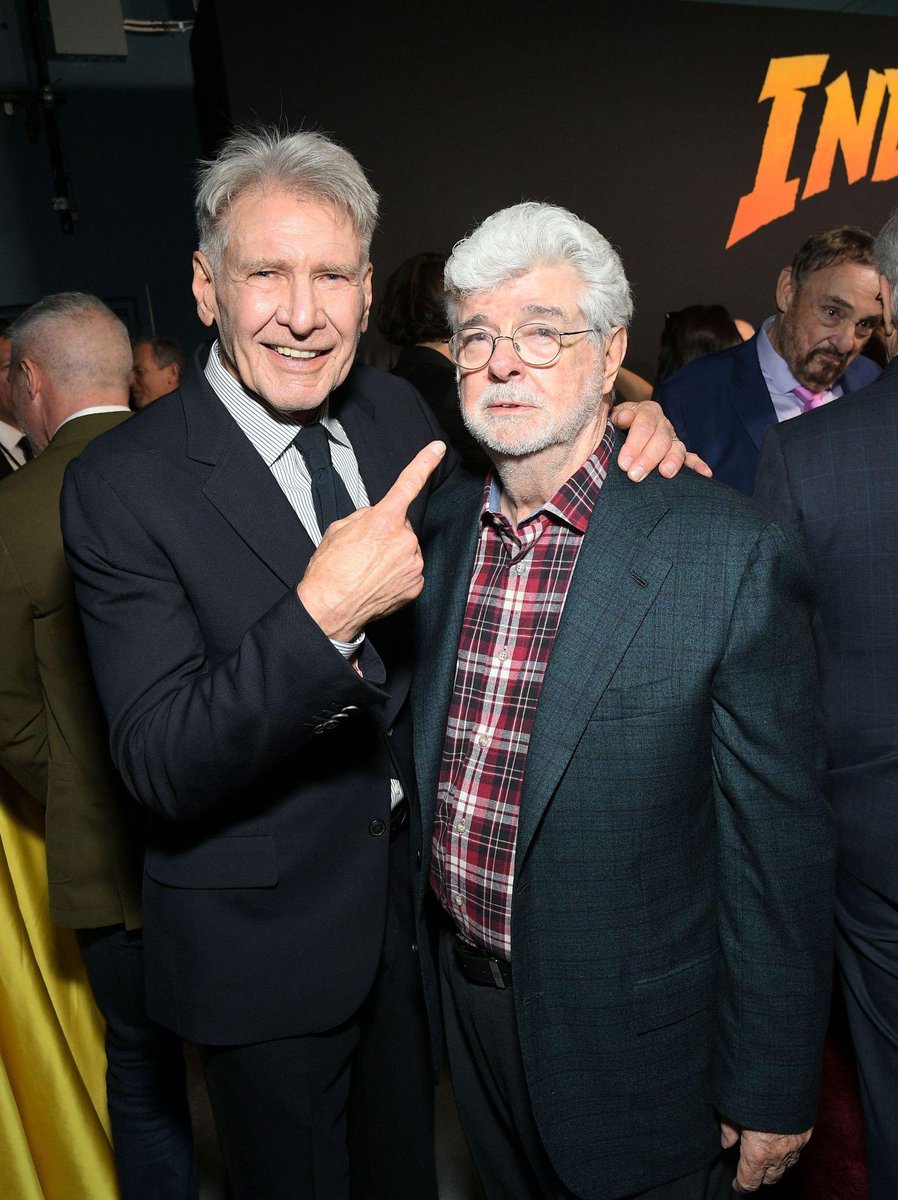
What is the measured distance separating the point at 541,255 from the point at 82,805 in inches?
57.2

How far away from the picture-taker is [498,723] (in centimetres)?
150

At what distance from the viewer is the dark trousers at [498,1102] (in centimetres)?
154

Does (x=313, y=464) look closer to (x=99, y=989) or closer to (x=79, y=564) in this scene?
(x=79, y=564)

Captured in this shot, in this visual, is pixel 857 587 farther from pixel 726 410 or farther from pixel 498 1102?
pixel 726 410

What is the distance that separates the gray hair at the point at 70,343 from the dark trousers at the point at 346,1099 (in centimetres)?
136

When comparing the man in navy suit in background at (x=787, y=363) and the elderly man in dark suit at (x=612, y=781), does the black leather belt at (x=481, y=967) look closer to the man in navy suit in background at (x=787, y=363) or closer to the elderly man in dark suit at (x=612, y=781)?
the elderly man in dark suit at (x=612, y=781)

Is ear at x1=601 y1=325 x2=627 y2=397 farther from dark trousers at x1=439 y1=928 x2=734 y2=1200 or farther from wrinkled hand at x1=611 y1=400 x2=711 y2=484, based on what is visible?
dark trousers at x1=439 y1=928 x2=734 y2=1200

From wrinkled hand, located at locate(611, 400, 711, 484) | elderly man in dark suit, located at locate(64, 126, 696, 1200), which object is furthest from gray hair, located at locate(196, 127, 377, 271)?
wrinkled hand, located at locate(611, 400, 711, 484)

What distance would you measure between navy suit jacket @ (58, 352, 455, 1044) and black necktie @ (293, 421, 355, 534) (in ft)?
0.49

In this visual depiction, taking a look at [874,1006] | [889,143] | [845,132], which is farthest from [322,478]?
[889,143]

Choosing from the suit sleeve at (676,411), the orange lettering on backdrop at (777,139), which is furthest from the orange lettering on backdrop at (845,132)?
the suit sleeve at (676,411)

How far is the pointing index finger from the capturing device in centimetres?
136

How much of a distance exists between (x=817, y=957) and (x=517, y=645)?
620mm

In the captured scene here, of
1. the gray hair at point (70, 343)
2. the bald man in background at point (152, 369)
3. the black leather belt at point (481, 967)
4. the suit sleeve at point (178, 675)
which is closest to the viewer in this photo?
the suit sleeve at point (178, 675)
